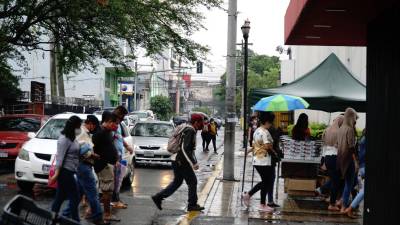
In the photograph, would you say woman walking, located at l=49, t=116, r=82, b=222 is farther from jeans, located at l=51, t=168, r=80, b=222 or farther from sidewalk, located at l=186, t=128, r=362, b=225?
sidewalk, located at l=186, t=128, r=362, b=225

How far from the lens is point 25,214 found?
394 cm

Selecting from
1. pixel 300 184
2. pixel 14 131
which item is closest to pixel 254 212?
pixel 300 184

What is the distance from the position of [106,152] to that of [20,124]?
9126 millimetres

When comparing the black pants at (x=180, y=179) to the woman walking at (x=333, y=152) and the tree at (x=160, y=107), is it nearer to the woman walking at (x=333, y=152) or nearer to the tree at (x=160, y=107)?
the woman walking at (x=333, y=152)

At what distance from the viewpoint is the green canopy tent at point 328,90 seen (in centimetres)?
1222

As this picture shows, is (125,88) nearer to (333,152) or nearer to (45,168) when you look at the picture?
(45,168)

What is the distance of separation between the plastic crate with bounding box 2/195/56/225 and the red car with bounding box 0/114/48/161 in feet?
38.7

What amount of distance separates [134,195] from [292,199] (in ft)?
10.8

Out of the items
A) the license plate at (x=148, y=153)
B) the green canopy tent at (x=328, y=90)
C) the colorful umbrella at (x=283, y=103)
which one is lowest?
the license plate at (x=148, y=153)

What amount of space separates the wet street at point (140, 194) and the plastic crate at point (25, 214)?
510 centimetres

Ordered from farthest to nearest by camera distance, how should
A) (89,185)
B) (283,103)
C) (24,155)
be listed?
(283,103), (24,155), (89,185)

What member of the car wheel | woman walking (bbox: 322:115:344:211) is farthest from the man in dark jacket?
woman walking (bbox: 322:115:344:211)

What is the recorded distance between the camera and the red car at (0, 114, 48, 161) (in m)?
15.2

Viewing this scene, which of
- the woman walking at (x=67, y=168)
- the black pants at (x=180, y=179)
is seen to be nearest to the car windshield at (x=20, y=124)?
the black pants at (x=180, y=179)
